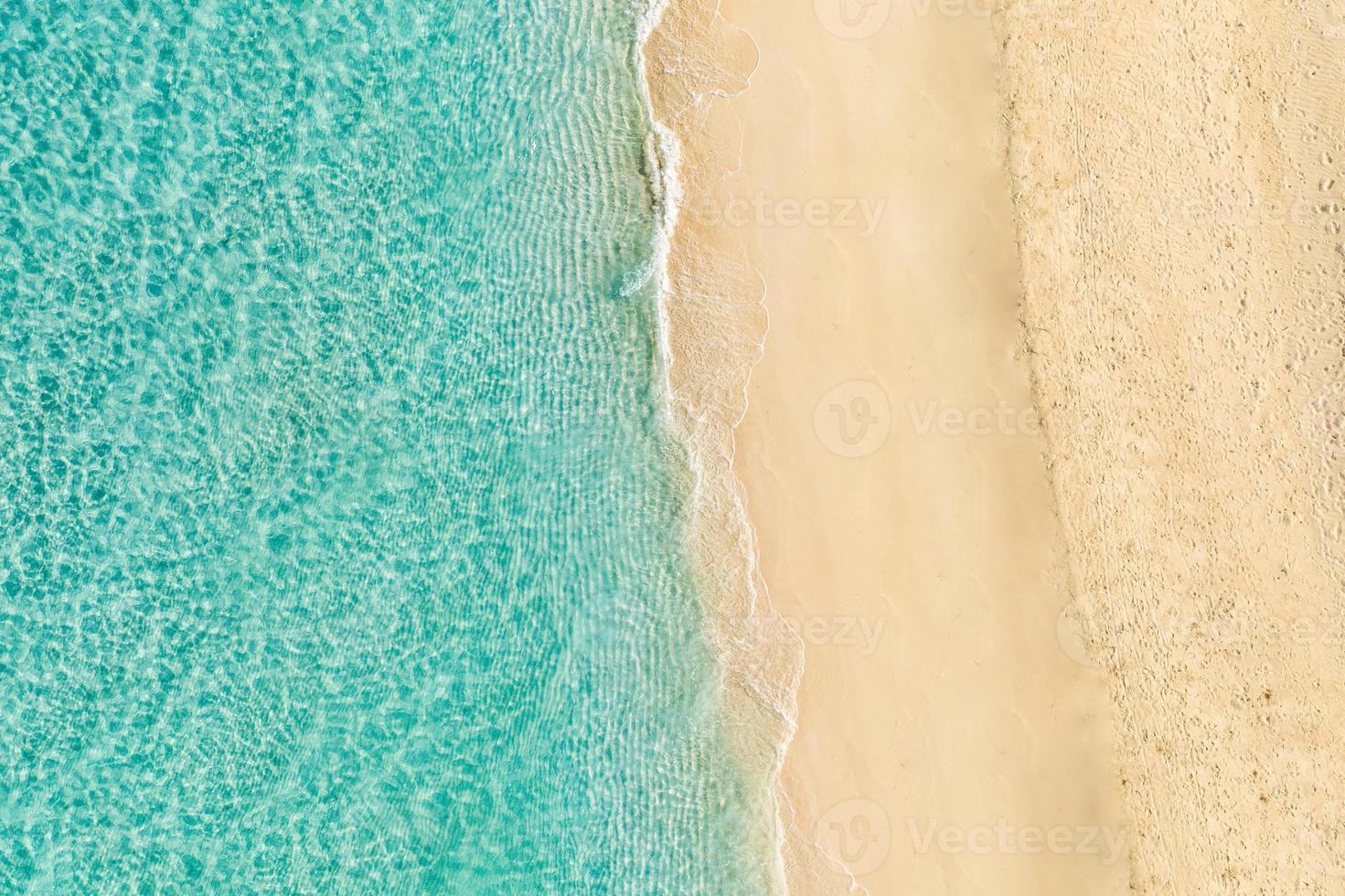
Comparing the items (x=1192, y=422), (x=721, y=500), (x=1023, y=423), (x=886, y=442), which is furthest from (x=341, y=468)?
(x=1192, y=422)

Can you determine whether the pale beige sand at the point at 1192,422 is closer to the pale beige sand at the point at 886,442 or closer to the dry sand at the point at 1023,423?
the dry sand at the point at 1023,423

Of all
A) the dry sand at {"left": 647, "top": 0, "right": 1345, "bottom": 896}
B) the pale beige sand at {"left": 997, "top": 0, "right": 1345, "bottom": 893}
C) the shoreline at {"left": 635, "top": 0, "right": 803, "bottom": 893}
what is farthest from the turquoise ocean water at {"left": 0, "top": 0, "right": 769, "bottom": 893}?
the pale beige sand at {"left": 997, "top": 0, "right": 1345, "bottom": 893}

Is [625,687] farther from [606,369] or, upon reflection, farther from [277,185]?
[277,185]

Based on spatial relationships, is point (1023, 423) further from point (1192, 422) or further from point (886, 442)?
point (1192, 422)

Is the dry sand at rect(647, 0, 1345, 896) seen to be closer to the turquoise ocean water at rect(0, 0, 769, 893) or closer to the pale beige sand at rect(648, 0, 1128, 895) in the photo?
the pale beige sand at rect(648, 0, 1128, 895)

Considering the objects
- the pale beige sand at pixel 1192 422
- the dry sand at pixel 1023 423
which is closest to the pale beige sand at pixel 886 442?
the dry sand at pixel 1023 423

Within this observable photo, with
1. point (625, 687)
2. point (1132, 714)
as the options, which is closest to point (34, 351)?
point (625, 687)
